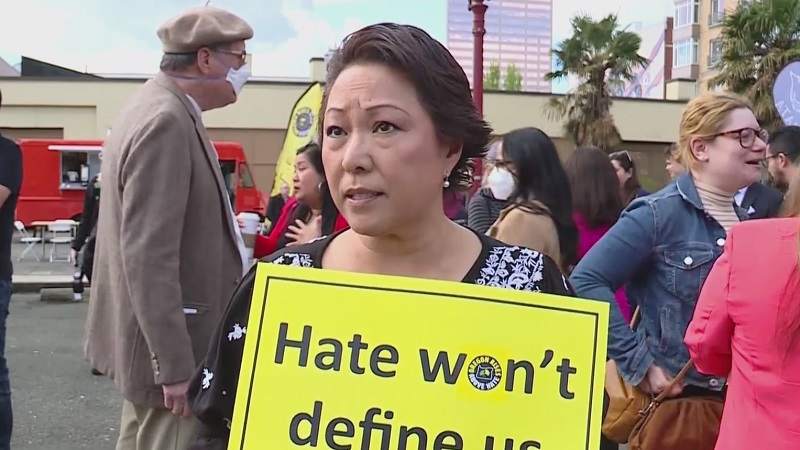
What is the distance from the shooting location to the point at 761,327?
1.97m

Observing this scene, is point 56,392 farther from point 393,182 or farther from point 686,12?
point 686,12

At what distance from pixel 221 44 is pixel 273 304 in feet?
5.24

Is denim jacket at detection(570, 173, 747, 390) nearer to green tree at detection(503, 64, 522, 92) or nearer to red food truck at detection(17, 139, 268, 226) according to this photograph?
red food truck at detection(17, 139, 268, 226)

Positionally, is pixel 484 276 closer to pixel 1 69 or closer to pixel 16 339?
pixel 16 339

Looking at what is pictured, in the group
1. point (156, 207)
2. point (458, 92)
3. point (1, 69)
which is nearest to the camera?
point (458, 92)

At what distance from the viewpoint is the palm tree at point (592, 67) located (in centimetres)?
2619

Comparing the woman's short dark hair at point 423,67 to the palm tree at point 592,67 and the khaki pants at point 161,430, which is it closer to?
the khaki pants at point 161,430

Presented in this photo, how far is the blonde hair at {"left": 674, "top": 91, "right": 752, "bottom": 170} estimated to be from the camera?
2721 mm

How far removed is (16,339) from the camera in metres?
8.34

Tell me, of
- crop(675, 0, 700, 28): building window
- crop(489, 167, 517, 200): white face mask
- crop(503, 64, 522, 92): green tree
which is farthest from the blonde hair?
crop(503, 64, 522, 92): green tree

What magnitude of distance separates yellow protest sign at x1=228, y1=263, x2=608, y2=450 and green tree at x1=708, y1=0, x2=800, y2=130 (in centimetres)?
1970

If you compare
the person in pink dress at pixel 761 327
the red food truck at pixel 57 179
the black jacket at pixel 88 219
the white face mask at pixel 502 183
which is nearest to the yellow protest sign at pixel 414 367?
the person in pink dress at pixel 761 327

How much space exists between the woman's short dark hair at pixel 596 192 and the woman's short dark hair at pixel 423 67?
289 centimetres

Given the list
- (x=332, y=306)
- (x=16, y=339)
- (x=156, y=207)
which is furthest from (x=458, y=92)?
(x=16, y=339)
